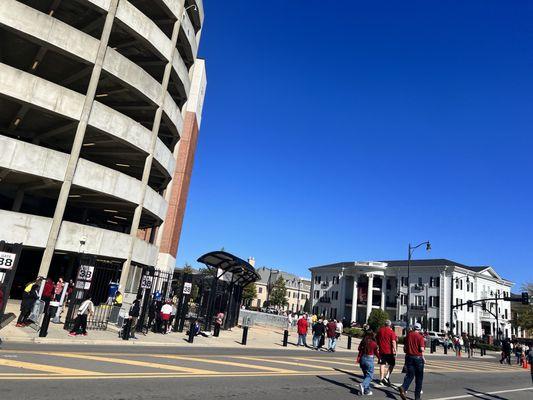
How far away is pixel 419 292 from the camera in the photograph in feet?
230

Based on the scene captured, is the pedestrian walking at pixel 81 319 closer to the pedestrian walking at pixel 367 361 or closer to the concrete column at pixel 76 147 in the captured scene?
the concrete column at pixel 76 147

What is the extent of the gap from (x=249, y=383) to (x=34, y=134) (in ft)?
87.8

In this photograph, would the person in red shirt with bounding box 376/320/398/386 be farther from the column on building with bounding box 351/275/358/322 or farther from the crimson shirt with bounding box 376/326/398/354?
the column on building with bounding box 351/275/358/322

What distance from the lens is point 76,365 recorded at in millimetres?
9211

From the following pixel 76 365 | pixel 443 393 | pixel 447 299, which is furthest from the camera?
pixel 447 299

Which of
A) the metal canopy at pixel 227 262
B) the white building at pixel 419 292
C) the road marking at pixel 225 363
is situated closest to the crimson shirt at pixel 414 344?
the road marking at pixel 225 363

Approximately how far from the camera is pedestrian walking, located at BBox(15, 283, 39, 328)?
1543cm

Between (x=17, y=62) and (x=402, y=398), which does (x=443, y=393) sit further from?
(x=17, y=62)

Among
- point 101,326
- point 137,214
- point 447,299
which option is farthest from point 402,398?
point 447,299

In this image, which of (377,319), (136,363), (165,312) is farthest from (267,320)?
(136,363)

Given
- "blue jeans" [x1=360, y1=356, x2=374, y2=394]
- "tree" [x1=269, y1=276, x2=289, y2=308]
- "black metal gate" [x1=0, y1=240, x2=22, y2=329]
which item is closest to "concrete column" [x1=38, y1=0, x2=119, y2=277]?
"black metal gate" [x1=0, y1=240, x2=22, y2=329]

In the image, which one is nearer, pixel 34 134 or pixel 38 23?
pixel 38 23

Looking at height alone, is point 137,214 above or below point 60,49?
below

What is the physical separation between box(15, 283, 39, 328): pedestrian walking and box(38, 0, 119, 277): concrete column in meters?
6.78
